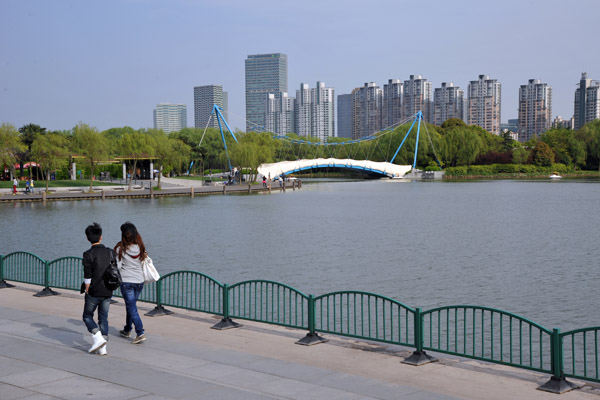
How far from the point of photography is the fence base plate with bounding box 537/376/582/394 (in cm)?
846

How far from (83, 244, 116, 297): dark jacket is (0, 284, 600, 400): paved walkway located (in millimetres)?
996

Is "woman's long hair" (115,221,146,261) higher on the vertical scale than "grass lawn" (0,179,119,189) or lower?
higher

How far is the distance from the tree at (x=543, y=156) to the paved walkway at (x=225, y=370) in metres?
129

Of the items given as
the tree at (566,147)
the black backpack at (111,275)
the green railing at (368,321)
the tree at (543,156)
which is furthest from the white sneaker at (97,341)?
the tree at (543,156)

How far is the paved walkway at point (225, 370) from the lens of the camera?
27.1ft

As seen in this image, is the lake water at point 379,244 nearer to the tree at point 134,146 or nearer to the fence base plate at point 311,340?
the fence base plate at point 311,340

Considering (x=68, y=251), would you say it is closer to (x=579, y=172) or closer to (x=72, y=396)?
(x=72, y=396)

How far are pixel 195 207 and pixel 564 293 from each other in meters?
42.0

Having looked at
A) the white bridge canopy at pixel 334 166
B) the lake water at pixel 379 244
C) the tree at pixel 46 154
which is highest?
the tree at pixel 46 154

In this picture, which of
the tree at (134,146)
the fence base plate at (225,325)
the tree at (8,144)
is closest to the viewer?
the fence base plate at (225,325)

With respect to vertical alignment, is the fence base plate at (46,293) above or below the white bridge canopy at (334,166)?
below

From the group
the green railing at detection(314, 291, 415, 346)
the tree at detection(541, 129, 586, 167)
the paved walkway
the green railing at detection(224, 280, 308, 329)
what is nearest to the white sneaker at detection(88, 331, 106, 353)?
the paved walkway

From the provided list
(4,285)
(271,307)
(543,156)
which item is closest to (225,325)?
(271,307)

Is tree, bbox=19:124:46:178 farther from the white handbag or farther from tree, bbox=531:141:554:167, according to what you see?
tree, bbox=531:141:554:167
